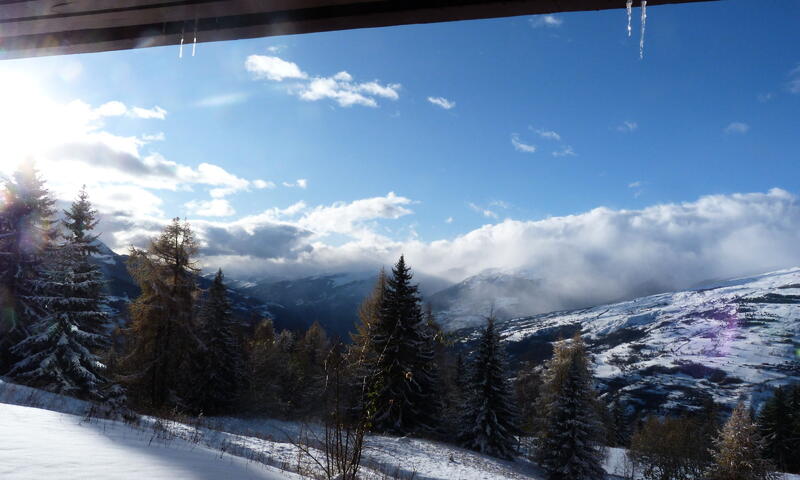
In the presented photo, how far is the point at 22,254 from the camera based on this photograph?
19.1m

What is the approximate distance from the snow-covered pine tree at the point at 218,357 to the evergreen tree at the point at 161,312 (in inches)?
200

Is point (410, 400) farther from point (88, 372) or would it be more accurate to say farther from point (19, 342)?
point (19, 342)

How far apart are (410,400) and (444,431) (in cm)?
522

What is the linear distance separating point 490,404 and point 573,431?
201 inches

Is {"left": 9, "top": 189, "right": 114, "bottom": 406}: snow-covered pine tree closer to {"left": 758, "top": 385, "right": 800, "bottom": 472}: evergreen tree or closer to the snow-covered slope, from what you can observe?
the snow-covered slope

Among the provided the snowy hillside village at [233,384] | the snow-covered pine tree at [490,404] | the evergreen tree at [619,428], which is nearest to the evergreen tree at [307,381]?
the snowy hillside village at [233,384]

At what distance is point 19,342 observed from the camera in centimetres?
1748

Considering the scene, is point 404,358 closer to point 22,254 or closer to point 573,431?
point 573,431

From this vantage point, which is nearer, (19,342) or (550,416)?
(19,342)

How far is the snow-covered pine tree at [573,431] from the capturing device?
Answer: 23703mm

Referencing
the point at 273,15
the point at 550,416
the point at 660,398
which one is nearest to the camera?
the point at 273,15

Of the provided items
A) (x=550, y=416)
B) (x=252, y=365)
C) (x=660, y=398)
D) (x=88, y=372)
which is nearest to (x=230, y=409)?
(x=252, y=365)

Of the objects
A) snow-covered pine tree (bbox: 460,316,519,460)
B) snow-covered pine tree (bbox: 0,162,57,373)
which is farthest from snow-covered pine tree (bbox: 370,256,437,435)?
snow-covered pine tree (bbox: 0,162,57,373)

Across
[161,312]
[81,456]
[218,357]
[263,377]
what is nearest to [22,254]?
[161,312]
